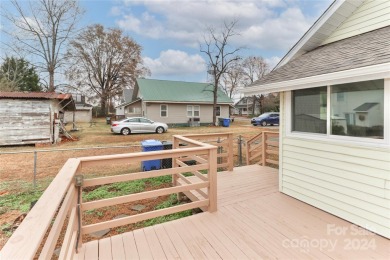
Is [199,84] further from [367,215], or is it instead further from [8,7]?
[367,215]

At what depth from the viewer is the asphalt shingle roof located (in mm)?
2799

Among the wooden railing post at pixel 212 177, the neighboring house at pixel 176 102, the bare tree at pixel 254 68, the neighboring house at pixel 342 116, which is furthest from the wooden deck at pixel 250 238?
the bare tree at pixel 254 68

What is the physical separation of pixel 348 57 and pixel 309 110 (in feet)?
3.35

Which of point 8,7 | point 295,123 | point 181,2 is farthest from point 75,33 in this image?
point 295,123

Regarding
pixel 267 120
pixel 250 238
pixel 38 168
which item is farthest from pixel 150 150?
pixel 267 120

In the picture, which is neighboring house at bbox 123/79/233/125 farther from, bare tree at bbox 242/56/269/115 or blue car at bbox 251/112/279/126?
bare tree at bbox 242/56/269/115

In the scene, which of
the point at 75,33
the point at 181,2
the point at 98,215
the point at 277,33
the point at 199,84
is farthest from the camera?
the point at 199,84

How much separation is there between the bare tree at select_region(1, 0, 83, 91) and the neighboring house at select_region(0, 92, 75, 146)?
1223 centimetres

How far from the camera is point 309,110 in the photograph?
3.83 m

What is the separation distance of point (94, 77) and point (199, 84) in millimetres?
16228

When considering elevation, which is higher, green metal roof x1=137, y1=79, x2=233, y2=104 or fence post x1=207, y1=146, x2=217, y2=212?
green metal roof x1=137, y1=79, x2=233, y2=104

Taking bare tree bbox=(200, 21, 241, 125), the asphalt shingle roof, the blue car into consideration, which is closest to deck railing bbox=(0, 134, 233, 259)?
the asphalt shingle roof

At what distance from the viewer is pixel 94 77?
30.2 m

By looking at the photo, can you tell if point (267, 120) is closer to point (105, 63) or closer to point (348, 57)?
point (348, 57)
